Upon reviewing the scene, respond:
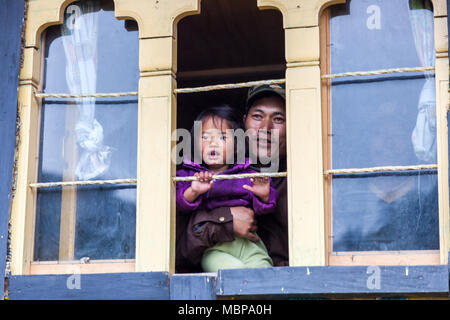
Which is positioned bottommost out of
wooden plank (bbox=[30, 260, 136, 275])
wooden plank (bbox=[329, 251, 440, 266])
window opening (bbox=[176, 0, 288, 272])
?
wooden plank (bbox=[30, 260, 136, 275])

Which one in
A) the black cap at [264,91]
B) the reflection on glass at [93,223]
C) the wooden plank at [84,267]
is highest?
the black cap at [264,91]

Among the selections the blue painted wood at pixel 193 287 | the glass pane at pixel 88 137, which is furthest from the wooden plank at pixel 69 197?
the blue painted wood at pixel 193 287

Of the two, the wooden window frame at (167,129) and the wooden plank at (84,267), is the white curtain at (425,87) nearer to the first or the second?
the wooden window frame at (167,129)

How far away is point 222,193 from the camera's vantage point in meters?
4.81

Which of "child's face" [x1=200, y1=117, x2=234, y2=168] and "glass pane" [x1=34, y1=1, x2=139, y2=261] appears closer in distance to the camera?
"glass pane" [x1=34, y1=1, x2=139, y2=261]

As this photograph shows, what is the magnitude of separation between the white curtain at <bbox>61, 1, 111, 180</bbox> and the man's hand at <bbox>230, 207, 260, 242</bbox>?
668 millimetres

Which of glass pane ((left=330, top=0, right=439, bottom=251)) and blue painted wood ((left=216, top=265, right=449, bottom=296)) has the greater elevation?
glass pane ((left=330, top=0, right=439, bottom=251))

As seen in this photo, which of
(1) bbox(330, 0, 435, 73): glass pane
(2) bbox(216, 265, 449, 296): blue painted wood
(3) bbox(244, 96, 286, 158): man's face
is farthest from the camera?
(3) bbox(244, 96, 286, 158): man's face

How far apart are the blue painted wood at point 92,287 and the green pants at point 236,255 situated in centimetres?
49

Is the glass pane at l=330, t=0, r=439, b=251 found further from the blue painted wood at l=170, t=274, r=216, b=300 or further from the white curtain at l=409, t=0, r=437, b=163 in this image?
the blue painted wood at l=170, t=274, r=216, b=300

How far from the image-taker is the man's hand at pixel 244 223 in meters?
4.71

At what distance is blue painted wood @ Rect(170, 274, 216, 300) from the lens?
4.23 meters

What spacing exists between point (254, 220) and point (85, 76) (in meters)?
1.10

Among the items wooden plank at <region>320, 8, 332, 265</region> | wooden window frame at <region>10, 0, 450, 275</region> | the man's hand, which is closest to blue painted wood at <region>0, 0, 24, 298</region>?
wooden window frame at <region>10, 0, 450, 275</region>
